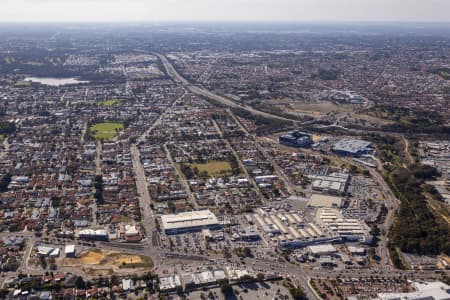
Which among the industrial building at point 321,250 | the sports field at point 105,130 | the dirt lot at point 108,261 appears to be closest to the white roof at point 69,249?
the dirt lot at point 108,261

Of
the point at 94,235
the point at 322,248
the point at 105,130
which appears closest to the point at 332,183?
the point at 322,248

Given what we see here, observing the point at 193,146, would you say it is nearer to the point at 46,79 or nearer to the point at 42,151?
the point at 42,151

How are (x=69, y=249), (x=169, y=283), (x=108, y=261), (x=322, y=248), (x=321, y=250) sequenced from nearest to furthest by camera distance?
(x=169, y=283) < (x=108, y=261) < (x=69, y=249) < (x=321, y=250) < (x=322, y=248)

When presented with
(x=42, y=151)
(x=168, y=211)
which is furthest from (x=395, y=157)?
(x=42, y=151)

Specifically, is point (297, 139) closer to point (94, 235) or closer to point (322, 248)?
point (322, 248)

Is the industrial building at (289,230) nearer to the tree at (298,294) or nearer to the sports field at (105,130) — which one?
the tree at (298,294)

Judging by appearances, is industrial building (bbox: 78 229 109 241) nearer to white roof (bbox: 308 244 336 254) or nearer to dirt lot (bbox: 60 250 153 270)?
dirt lot (bbox: 60 250 153 270)

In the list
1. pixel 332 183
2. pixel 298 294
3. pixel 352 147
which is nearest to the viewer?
pixel 298 294
